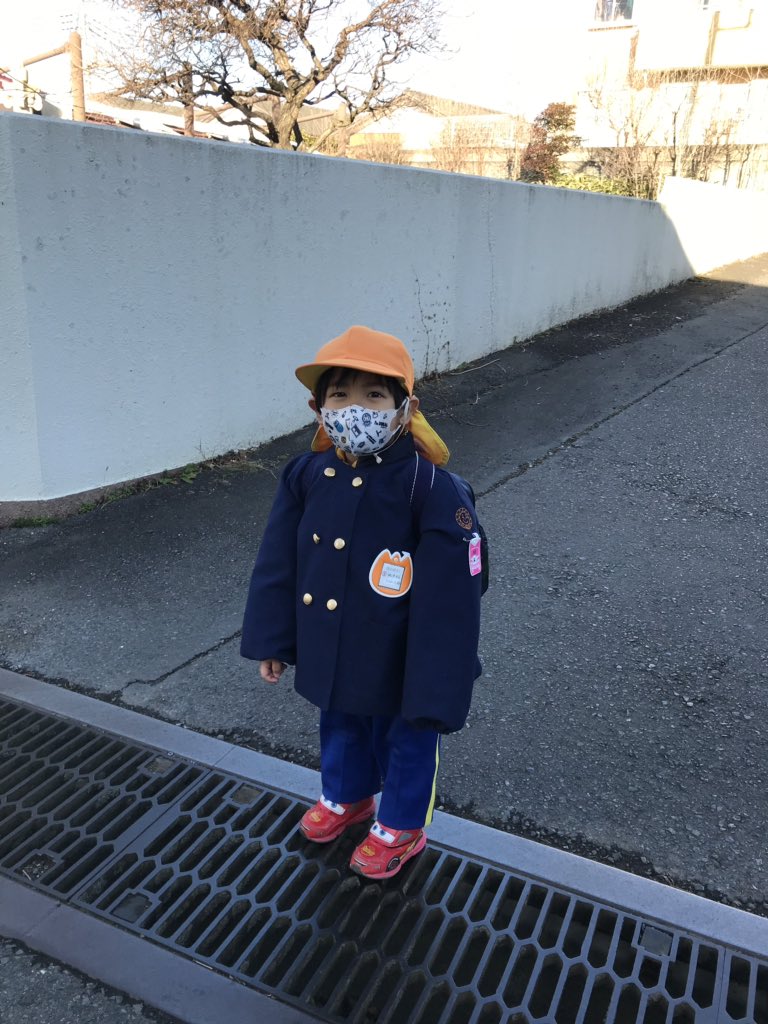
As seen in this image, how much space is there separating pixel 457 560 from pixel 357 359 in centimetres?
54

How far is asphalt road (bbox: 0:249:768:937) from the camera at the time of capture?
100 inches

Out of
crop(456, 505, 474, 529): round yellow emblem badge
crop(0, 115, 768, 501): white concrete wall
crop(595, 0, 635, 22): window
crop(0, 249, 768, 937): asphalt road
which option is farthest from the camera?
crop(595, 0, 635, 22): window

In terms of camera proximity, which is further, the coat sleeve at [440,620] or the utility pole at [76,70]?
the utility pole at [76,70]

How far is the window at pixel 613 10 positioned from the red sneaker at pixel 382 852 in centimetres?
2926

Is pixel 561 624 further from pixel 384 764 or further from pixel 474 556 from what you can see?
pixel 474 556

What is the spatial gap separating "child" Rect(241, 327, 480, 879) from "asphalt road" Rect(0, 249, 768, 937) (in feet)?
1.80

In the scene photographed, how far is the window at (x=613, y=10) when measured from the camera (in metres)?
25.4

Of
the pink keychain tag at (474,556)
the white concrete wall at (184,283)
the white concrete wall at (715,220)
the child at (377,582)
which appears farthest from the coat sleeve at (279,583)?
the white concrete wall at (715,220)

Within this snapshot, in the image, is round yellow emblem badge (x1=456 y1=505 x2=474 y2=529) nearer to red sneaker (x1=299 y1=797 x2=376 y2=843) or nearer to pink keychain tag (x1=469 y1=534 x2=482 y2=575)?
pink keychain tag (x1=469 y1=534 x2=482 y2=575)

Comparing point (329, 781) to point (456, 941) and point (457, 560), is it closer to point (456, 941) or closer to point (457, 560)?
point (456, 941)

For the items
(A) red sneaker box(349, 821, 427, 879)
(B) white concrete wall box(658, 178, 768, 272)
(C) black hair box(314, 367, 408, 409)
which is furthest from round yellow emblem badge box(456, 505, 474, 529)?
(B) white concrete wall box(658, 178, 768, 272)

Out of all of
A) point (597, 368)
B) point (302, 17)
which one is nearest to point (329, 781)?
point (597, 368)

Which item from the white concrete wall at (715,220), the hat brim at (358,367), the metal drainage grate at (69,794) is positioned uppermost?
the white concrete wall at (715,220)

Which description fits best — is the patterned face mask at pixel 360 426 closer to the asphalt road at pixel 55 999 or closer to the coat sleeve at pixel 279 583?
the coat sleeve at pixel 279 583
